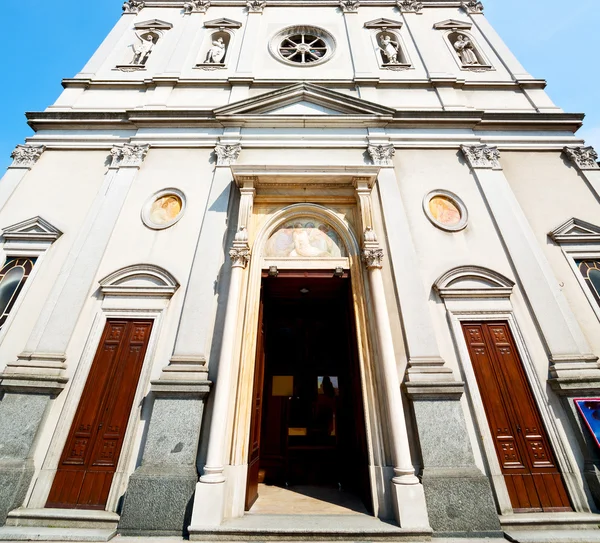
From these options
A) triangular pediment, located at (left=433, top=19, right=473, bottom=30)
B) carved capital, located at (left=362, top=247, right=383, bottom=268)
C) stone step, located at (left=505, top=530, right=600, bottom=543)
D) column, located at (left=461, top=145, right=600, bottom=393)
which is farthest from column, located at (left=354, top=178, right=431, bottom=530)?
triangular pediment, located at (left=433, top=19, right=473, bottom=30)

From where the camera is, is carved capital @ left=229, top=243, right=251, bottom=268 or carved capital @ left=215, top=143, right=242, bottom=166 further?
carved capital @ left=215, top=143, right=242, bottom=166

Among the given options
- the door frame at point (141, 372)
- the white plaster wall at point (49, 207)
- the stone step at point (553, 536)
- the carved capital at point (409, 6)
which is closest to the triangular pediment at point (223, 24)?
the carved capital at point (409, 6)

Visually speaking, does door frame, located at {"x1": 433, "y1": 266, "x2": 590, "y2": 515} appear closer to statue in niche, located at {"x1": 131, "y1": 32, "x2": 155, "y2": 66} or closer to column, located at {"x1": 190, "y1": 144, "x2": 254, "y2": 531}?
column, located at {"x1": 190, "y1": 144, "x2": 254, "y2": 531}

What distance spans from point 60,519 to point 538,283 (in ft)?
32.7

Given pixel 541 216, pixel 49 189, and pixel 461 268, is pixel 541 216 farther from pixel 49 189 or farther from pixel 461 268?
pixel 49 189

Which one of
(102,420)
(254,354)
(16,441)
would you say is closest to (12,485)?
(16,441)

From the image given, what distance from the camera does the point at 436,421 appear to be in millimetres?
5191

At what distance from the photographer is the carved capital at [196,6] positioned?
12.4m

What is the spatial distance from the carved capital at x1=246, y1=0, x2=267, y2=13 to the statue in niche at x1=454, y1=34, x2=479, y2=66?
7870 millimetres

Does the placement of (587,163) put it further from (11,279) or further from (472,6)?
(11,279)

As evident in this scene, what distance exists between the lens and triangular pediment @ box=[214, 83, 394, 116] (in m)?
8.70

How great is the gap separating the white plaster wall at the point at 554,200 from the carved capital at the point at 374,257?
423cm

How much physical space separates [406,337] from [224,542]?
4.47 metres

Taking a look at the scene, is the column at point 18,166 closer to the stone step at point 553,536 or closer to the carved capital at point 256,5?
the carved capital at point 256,5
